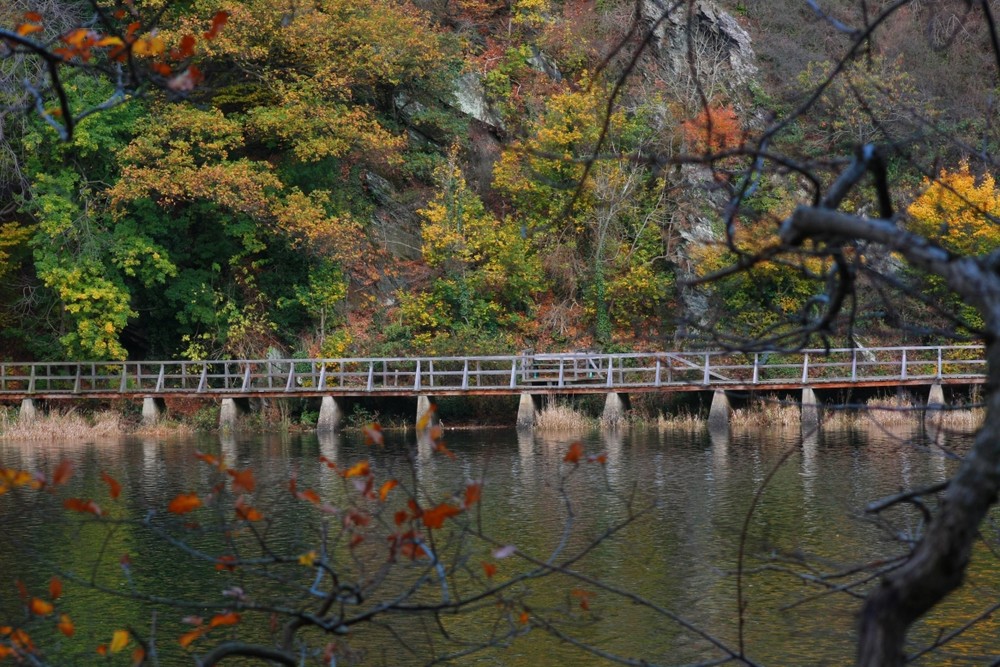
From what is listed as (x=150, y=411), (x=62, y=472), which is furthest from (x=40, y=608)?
(x=150, y=411)

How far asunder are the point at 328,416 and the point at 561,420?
5529 millimetres

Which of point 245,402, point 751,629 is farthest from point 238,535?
A: point 245,402

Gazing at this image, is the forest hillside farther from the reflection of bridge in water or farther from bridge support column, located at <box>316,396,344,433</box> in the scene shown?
bridge support column, located at <box>316,396,344,433</box>

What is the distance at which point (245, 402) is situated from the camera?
3111 cm

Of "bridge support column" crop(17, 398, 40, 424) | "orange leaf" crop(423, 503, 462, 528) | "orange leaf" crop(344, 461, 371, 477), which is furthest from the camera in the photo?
"bridge support column" crop(17, 398, 40, 424)

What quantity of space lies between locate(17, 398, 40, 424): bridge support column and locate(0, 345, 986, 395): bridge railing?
29 cm

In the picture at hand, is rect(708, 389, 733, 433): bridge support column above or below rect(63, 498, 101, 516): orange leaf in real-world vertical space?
below

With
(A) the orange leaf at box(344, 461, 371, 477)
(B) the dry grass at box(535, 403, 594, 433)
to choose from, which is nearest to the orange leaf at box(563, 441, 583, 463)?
(A) the orange leaf at box(344, 461, 371, 477)

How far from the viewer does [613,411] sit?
28.7 metres

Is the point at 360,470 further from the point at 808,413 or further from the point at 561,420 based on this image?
the point at 561,420

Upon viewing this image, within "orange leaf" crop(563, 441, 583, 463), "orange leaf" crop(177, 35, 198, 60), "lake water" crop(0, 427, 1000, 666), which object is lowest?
"lake water" crop(0, 427, 1000, 666)

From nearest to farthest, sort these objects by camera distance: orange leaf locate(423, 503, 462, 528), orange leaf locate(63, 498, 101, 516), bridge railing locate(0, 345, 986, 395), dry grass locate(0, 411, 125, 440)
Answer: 1. orange leaf locate(423, 503, 462, 528)
2. orange leaf locate(63, 498, 101, 516)
3. dry grass locate(0, 411, 125, 440)
4. bridge railing locate(0, 345, 986, 395)

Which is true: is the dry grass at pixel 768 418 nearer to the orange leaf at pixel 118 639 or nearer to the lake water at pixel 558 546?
the lake water at pixel 558 546

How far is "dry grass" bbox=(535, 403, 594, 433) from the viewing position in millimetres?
28469
